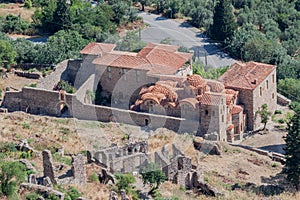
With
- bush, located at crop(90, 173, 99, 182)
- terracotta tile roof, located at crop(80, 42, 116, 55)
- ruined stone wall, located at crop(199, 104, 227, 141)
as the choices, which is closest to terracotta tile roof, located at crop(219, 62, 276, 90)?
ruined stone wall, located at crop(199, 104, 227, 141)

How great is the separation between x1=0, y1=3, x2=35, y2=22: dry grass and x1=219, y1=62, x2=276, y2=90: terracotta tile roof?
2941cm

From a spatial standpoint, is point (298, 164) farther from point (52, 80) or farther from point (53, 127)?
point (52, 80)

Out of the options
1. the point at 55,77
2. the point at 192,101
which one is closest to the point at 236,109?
the point at 192,101

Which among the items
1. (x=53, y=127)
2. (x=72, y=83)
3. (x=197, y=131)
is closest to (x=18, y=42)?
(x=72, y=83)

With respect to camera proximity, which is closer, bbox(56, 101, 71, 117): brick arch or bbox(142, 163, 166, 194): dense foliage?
bbox(142, 163, 166, 194): dense foliage

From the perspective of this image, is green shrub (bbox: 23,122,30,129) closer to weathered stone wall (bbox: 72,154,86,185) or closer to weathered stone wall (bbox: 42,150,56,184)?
weathered stone wall (bbox: 72,154,86,185)

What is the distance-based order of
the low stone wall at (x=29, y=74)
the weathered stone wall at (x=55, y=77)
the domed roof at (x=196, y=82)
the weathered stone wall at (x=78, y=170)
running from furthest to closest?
the low stone wall at (x=29, y=74) → the weathered stone wall at (x=55, y=77) → the domed roof at (x=196, y=82) → the weathered stone wall at (x=78, y=170)

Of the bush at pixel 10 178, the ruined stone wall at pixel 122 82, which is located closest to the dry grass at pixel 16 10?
the ruined stone wall at pixel 122 82

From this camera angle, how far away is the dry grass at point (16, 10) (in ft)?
235

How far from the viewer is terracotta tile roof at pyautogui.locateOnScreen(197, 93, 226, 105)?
4294 centimetres

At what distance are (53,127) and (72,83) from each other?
7.38 metres

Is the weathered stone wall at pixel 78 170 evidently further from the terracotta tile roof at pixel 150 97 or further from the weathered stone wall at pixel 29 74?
the weathered stone wall at pixel 29 74

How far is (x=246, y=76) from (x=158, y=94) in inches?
256

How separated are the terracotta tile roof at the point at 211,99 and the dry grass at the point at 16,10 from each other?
32357 mm
